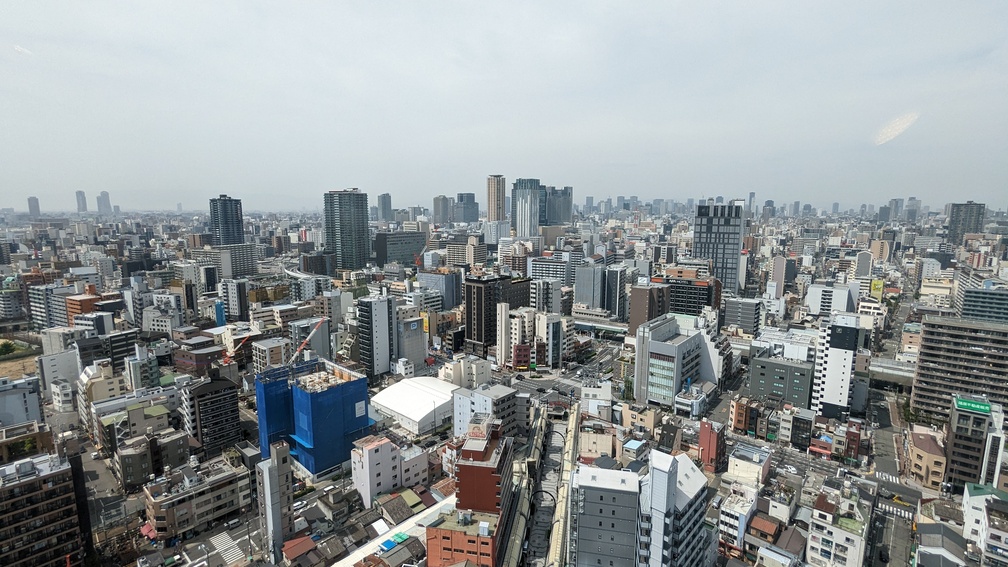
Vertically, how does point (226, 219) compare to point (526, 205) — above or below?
below

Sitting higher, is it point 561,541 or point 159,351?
point 159,351

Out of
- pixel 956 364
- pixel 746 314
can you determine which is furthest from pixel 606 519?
pixel 746 314

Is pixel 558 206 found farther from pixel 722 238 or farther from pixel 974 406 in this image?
pixel 974 406

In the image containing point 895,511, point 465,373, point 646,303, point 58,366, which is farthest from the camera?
point 646,303

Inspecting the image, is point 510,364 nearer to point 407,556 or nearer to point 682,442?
point 682,442

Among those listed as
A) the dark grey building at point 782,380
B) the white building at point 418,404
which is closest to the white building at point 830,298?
the dark grey building at point 782,380

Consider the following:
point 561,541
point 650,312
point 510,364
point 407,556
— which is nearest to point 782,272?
point 650,312
